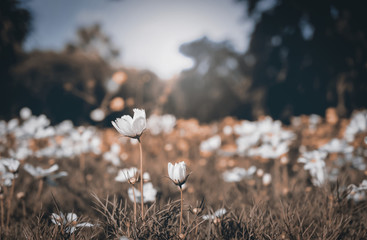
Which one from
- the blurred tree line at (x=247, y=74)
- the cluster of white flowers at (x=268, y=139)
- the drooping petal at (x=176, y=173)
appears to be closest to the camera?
the drooping petal at (x=176, y=173)

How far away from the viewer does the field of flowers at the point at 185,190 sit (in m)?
0.93

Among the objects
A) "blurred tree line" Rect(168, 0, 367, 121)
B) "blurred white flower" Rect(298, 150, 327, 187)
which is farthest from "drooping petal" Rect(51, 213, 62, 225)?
"blurred tree line" Rect(168, 0, 367, 121)

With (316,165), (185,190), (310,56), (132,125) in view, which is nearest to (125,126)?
(132,125)

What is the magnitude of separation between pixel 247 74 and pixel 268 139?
268 inches

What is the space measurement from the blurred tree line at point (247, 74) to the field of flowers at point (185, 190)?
239 cm

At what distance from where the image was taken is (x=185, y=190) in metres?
1.82

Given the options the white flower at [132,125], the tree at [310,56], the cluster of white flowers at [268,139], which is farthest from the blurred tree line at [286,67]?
the white flower at [132,125]

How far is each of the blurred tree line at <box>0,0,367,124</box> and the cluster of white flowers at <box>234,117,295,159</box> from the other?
2.75 metres

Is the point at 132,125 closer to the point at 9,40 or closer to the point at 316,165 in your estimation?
the point at 316,165

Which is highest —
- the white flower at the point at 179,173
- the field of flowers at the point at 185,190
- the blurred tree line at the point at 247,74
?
the blurred tree line at the point at 247,74

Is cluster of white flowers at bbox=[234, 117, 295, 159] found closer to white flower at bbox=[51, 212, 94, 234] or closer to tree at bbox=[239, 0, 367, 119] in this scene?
white flower at bbox=[51, 212, 94, 234]

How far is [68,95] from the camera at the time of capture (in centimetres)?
586

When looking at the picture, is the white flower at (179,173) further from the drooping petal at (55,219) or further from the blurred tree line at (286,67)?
the blurred tree line at (286,67)

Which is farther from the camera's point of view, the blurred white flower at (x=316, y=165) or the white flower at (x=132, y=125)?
the blurred white flower at (x=316, y=165)
